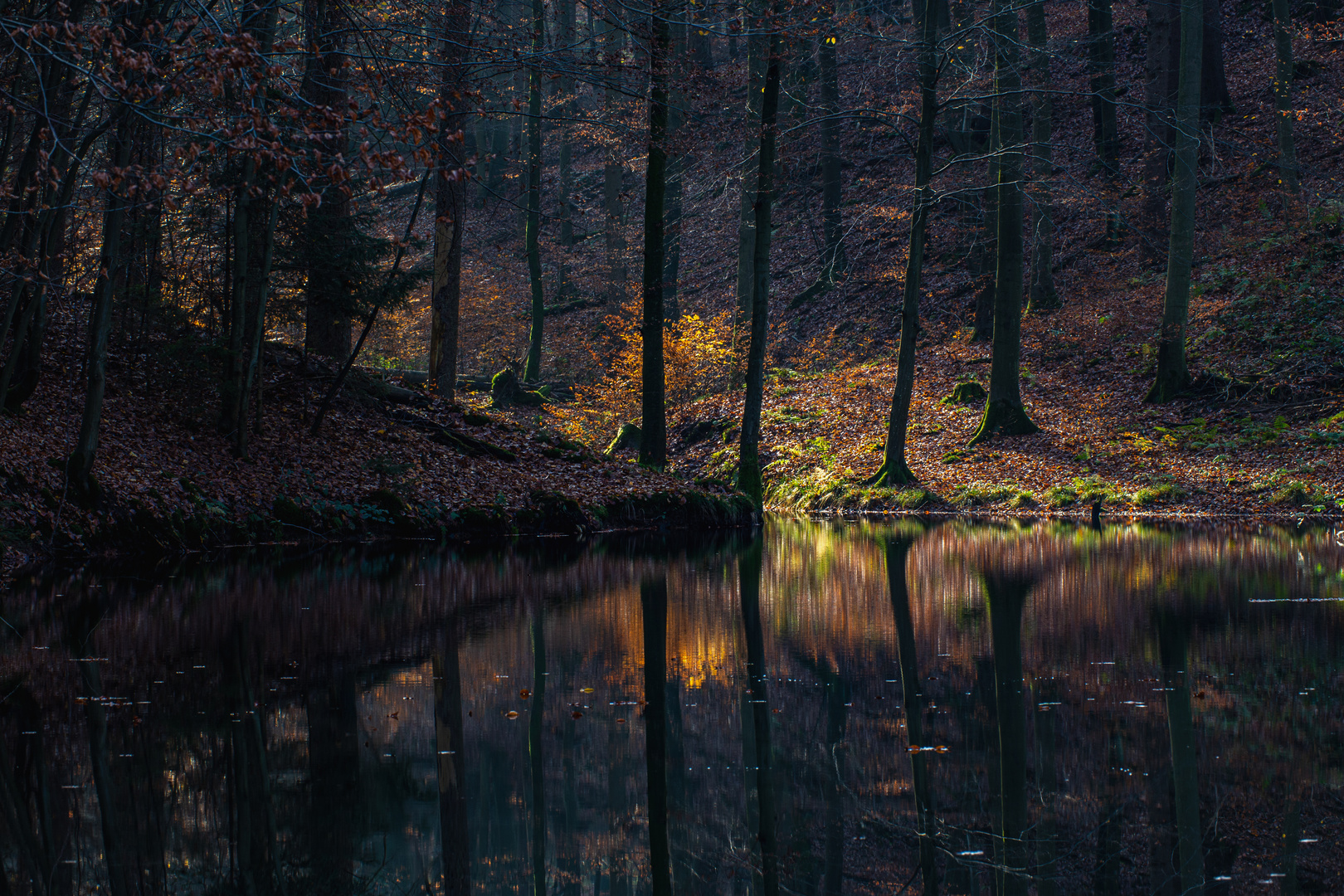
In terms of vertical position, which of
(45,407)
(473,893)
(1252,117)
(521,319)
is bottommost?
(473,893)

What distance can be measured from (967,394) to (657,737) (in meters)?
20.0

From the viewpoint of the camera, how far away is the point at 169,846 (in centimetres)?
336

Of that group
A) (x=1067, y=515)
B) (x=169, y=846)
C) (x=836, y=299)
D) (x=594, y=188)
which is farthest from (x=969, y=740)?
(x=594, y=188)

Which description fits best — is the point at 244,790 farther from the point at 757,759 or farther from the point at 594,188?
the point at 594,188

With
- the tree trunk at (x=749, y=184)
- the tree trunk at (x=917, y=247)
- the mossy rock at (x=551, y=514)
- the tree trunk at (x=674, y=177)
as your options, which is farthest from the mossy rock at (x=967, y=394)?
the mossy rock at (x=551, y=514)

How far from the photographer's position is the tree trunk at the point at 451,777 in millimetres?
3219

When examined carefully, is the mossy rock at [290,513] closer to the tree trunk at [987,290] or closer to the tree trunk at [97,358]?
the tree trunk at [97,358]

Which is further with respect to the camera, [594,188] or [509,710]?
[594,188]

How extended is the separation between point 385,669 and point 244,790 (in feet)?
7.19

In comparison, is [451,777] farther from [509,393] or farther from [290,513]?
[509,393]

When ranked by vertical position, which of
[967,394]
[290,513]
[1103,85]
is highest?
[1103,85]

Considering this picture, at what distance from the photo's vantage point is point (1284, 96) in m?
22.0

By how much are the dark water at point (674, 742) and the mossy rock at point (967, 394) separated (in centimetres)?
1429

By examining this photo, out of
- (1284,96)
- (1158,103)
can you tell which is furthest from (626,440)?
(1284,96)
